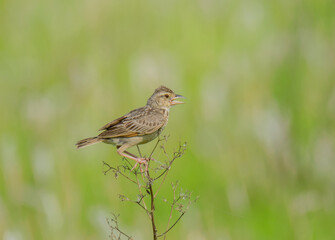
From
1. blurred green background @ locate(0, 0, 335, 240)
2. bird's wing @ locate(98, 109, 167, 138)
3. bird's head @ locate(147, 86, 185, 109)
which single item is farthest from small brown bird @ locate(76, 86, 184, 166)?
blurred green background @ locate(0, 0, 335, 240)

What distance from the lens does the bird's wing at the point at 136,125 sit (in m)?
5.08

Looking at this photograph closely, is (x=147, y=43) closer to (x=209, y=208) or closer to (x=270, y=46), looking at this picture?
(x=270, y=46)

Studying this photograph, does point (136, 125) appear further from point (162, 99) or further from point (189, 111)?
point (189, 111)

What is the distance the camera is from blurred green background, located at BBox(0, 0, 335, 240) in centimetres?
714

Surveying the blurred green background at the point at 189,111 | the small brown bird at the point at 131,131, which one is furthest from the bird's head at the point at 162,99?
→ the blurred green background at the point at 189,111

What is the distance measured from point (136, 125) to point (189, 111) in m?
3.66

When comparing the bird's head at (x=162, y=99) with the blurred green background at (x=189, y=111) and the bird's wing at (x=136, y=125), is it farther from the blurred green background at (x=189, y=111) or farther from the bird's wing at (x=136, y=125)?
the blurred green background at (x=189, y=111)

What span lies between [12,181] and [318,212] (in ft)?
10.8

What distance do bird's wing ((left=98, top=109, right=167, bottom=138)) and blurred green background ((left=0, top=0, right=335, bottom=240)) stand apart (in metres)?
1.19

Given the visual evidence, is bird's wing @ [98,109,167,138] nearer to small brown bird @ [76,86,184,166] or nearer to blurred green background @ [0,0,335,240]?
small brown bird @ [76,86,184,166]

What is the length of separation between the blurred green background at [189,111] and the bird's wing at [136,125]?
1186 millimetres

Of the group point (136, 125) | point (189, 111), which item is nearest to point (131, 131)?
point (136, 125)

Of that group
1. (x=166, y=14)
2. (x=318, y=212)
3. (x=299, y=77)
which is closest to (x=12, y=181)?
(x=318, y=212)

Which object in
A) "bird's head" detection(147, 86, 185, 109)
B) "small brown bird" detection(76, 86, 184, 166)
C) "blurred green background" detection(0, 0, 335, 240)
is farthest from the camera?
"blurred green background" detection(0, 0, 335, 240)
